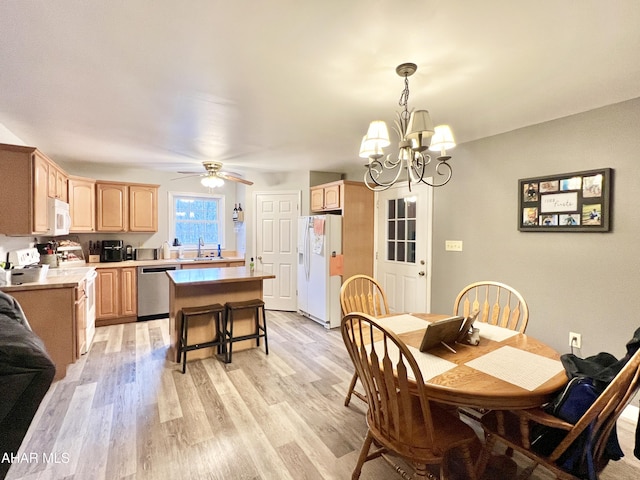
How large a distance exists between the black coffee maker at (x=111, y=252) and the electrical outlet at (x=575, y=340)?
5558mm

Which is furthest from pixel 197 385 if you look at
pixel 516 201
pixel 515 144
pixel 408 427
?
pixel 515 144

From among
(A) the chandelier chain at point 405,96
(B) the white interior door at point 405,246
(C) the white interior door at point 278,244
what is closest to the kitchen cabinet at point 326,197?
(C) the white interior door at point 278,244

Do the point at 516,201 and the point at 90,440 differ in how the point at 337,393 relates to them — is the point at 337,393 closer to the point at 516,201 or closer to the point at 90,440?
Result: the point at 90,440

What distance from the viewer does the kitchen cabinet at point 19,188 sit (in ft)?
8.97

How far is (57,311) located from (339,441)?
108 inches

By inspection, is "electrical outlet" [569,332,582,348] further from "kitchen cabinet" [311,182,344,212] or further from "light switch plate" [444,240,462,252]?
Result: "kitchen cabinet" [311,182,344,212]

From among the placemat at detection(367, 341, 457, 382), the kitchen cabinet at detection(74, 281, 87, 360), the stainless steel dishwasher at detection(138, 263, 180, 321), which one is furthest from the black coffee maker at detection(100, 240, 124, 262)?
the placemat at detection(367, 341, 457, 382)

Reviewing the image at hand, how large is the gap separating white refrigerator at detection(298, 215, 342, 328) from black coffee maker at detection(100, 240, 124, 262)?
2.76m

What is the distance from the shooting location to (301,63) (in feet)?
6.04

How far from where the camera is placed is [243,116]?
2688mm

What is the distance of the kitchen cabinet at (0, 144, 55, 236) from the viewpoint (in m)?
2.73

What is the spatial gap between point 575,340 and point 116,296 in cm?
528

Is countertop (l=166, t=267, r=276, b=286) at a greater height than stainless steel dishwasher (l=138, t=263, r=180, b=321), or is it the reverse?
countertop (l=166, t=267, r=276, b=286)

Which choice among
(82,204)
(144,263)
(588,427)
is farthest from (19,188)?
(588,427)
